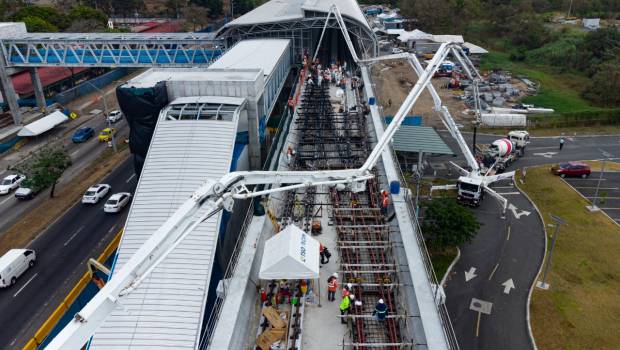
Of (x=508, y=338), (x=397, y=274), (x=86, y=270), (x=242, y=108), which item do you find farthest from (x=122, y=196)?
(x=508, y=338)

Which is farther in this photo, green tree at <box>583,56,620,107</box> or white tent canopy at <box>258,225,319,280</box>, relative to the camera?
green tree at <box>583,56,620,107</box>

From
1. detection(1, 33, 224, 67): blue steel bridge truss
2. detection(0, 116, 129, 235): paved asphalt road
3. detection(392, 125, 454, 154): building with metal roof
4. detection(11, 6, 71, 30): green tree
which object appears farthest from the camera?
detection(11, 6, 71, 30): green tree

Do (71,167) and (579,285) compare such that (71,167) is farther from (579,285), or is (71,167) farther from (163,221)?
(579,285)

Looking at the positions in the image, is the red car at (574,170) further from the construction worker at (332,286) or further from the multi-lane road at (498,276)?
the construction worker at (332,286)

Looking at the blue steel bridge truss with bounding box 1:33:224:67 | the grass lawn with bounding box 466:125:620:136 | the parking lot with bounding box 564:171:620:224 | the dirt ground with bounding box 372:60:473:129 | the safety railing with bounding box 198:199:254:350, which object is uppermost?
the blue steel bridge truss with bounding box 1:33:224:67

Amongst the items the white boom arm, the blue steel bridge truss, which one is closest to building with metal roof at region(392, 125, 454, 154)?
the white boom arm

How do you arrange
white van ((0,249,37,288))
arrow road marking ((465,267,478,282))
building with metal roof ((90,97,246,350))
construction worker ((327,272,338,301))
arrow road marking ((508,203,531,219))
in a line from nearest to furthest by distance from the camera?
construction worker ((327,272,338,301)), building with metal roof ((90,97,246,350)), arrow road marking ((465,267,478,282)), white van ((0,249,37,288)), arrow road marking ((508,203,531,219))

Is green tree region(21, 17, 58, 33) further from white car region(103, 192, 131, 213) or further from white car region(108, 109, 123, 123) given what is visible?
white car region(103, 192, 131, 213)

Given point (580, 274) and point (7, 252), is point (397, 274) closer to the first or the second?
point (580, 274)
